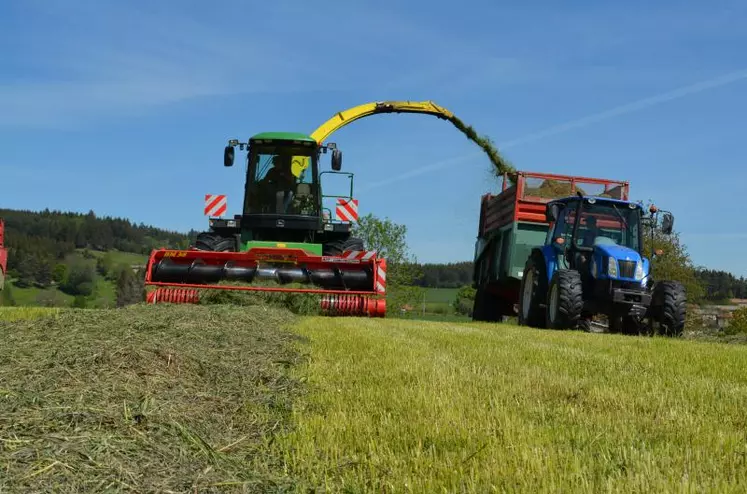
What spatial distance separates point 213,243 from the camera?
13.3 meters

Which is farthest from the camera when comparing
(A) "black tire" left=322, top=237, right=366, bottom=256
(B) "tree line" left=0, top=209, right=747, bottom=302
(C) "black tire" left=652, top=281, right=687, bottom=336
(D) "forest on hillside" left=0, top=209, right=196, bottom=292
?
(D) "forest on hillside" left=0, top=209, right=196, bottom=292

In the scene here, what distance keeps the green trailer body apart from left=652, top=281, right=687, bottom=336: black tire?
2.84 metres

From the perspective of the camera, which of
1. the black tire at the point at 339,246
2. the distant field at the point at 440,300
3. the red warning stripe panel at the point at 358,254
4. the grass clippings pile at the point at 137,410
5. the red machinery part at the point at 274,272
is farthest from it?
the distant field at the point at 440,300

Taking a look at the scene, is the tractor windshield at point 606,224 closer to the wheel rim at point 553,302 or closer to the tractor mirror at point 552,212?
the tractor mirror at point 552,212

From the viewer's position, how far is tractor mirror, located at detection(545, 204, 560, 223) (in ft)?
36.9

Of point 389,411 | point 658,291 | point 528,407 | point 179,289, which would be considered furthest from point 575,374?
point 179,289

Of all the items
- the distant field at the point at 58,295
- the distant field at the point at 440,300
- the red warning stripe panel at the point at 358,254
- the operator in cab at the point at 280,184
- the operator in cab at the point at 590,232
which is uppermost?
the operator in cab at the point at 280,184

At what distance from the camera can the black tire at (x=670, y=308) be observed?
10.2 metres

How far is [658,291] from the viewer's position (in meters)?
10.6

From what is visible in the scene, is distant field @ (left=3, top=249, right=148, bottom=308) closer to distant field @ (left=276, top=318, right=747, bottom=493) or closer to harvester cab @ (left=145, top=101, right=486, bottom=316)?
harvester cab @ (left=145, top=101, right=486, bottom=316)

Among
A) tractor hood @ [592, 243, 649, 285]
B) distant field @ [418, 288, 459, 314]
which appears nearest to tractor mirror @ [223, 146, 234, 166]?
tractor hood @ [592, 243, 649, 285]

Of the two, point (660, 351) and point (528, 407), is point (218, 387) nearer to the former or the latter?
point (528, 407)

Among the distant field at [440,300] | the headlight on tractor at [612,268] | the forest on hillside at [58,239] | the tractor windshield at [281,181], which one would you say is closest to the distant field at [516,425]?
the headlight on tractor at [612,268]

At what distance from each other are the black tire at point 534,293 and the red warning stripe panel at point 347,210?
331cm
